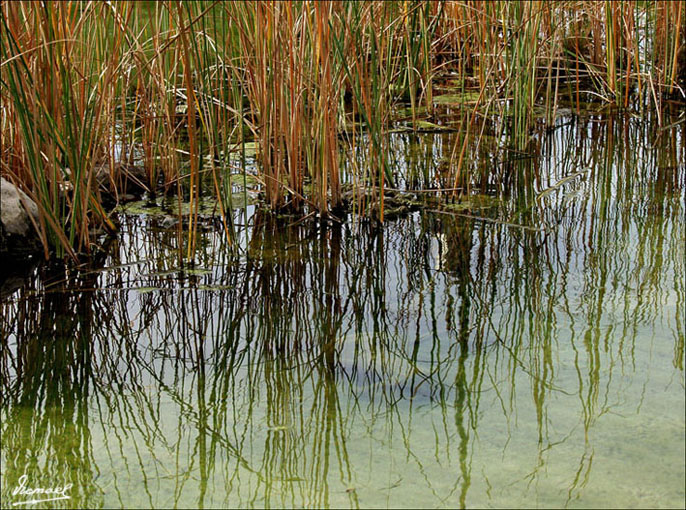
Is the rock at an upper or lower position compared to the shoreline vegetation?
lower

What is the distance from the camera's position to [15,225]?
2422 millimetres

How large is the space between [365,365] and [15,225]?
1.26 m

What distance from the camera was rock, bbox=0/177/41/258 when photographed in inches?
94.9

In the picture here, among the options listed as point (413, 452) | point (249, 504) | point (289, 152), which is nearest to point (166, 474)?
point (249, 504)

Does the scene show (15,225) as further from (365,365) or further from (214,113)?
(365,365)

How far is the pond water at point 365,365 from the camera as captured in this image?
1332 millimetres

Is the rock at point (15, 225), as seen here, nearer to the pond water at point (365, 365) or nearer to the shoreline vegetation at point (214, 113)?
the shoreline vegetation at point (214, 113)

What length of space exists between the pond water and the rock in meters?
0.21

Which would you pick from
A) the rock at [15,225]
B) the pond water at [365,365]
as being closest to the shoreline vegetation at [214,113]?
the rock at [15,225]

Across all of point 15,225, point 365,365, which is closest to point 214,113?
point 15,225

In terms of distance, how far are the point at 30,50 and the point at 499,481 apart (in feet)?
4.85

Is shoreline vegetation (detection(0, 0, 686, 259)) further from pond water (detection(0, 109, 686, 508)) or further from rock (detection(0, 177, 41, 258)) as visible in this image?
pond water (detection(0, 109, 686, 508))

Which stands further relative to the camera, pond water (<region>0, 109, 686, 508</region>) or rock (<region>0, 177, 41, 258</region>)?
rock (<region>0, 177, 41, 258</region>)

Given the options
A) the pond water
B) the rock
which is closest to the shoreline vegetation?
the rock
